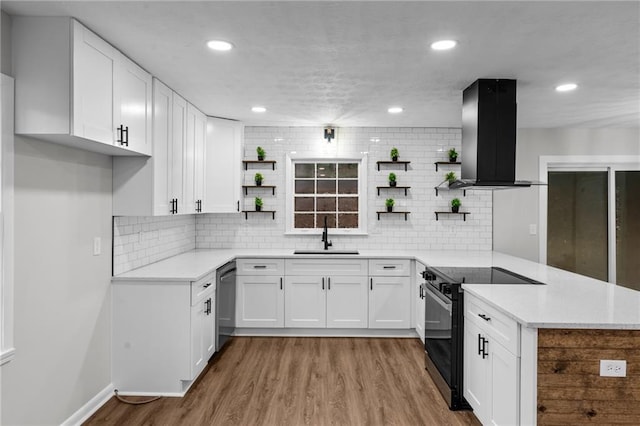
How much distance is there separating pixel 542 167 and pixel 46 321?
17.1 feet

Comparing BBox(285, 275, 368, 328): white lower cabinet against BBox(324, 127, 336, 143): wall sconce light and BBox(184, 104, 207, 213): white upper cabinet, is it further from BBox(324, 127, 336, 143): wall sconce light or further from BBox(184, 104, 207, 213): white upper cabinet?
BBox(324, 127, 336, 143): wall sconce light

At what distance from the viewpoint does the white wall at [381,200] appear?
5086mm

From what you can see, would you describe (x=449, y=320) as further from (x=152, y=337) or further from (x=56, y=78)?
(x=56, y=78)

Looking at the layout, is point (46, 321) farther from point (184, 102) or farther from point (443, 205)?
point (443, 205)

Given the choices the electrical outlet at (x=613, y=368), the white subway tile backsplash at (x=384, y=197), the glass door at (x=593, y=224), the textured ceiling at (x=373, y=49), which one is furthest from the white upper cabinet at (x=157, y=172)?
the glass door at (x=593, y=224)

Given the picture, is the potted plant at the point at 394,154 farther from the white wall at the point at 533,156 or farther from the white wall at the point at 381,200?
the white wall at the point at 533,156

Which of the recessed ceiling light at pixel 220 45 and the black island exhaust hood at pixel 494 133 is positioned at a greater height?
the recessed ceiling light at pixel 220 45

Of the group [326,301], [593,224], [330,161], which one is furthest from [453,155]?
[326,301]

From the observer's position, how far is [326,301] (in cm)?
454

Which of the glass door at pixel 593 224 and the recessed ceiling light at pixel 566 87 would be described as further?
the glass door at pixel 593 224

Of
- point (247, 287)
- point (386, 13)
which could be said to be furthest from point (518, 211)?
point (386, 13)

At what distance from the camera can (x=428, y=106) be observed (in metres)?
4.03

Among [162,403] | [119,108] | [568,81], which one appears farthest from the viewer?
[568,81]

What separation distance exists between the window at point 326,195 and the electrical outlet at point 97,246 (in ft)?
8.30
